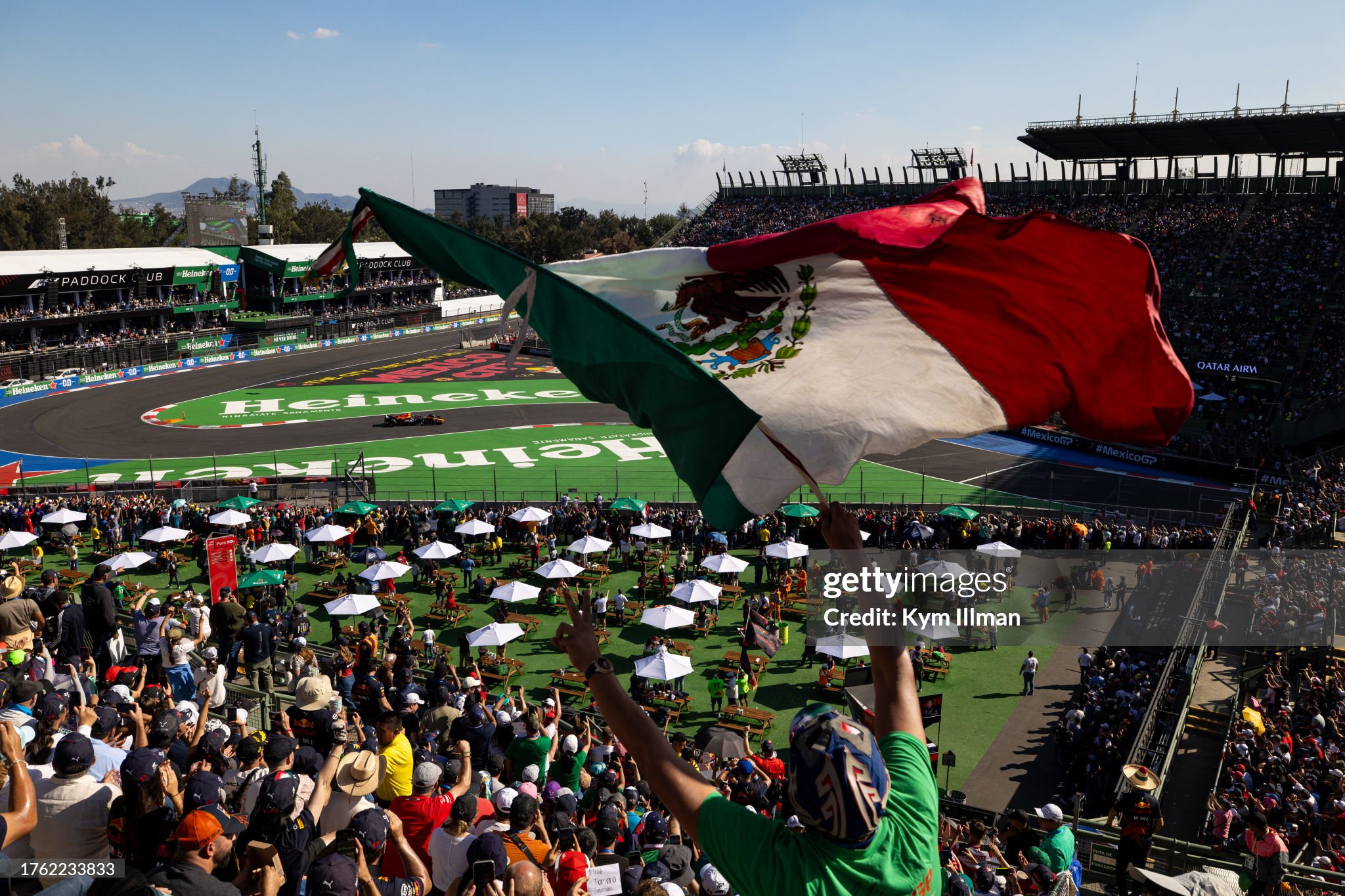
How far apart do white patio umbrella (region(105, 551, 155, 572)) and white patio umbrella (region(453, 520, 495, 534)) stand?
25.5ft

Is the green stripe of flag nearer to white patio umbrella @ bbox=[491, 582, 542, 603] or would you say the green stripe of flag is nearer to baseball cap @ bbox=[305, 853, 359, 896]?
baseball cap @ bbox=[305, 853, 359, 896]

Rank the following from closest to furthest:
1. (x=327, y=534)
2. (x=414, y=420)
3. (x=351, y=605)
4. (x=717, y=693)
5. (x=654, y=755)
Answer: (x=654, y=755), (x=717, y=693), (x=351, y=605), (x=327, y=534), (x=414, y=420)

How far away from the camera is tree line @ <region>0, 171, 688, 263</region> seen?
332 ft

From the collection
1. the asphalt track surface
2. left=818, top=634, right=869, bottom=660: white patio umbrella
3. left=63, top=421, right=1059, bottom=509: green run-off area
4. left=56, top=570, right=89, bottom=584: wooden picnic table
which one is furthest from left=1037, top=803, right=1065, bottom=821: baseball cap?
the asphalt track surface

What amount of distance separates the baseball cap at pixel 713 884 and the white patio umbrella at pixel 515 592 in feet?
50.8

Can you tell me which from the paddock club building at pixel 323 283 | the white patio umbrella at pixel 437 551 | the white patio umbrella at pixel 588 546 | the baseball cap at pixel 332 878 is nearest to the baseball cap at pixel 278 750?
the baseball cap at pixel 332 878

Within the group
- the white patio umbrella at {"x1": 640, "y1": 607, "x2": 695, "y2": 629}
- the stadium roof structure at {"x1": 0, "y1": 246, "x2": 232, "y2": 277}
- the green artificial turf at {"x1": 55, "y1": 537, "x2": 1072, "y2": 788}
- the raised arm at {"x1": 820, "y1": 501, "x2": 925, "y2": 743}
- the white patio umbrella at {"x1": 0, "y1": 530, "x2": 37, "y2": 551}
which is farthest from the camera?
the stadium roof structure at {"x1": 0, "y1": 246, "x2": 232, "y2": 277}

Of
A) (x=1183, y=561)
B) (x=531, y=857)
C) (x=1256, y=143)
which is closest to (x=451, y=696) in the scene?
(x=531, y=857)

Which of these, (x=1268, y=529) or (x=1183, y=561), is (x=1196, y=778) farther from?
(x=1268, y=529)

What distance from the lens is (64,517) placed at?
29.2 m

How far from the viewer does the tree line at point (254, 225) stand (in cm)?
10106

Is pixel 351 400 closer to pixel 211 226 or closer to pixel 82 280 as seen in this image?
pixel 82 280

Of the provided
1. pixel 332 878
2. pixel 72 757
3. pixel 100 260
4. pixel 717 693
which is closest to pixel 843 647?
pixel 717 693

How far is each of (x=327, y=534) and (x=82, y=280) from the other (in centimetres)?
5155
